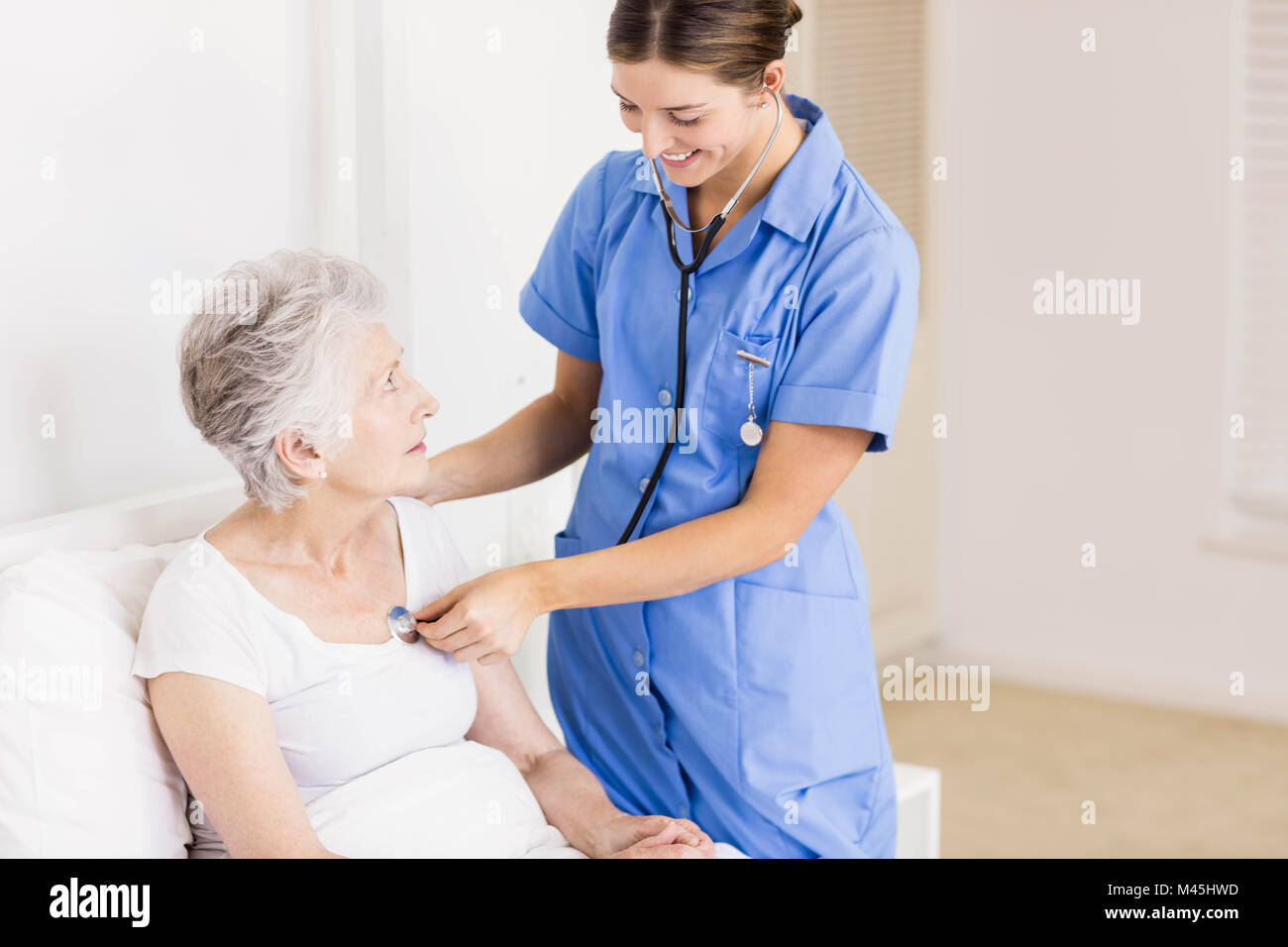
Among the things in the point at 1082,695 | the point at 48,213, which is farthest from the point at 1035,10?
the point at 48,213

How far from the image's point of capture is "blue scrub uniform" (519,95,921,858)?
1.67m

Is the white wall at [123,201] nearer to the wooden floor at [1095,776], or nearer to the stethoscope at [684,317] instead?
the stethoscope at [684,317]

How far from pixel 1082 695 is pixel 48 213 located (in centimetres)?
333

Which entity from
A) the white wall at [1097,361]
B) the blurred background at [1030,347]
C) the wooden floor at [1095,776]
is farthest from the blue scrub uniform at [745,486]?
the white wall at [1097,361]

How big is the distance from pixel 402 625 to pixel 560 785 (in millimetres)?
316

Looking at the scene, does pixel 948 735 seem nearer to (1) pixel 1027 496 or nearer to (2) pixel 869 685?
(1) pixel 1027 496

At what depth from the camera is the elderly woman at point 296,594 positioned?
1513 millimetres

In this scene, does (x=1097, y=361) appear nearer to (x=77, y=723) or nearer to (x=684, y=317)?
(x=684, y=317)

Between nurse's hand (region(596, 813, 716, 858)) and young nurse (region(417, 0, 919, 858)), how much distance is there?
10 centimetres

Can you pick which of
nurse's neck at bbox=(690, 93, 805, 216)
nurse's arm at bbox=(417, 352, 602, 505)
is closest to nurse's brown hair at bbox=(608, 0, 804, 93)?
nurse's neck at bbox=(690, 93, 805, 216)

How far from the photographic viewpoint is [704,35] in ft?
5.08

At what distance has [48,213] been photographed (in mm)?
1823

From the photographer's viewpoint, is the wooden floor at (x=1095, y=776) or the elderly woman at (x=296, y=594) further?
the wooden floor at (x=1095, y=776)

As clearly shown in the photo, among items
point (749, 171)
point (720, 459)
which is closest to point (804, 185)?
point (749, 171)
